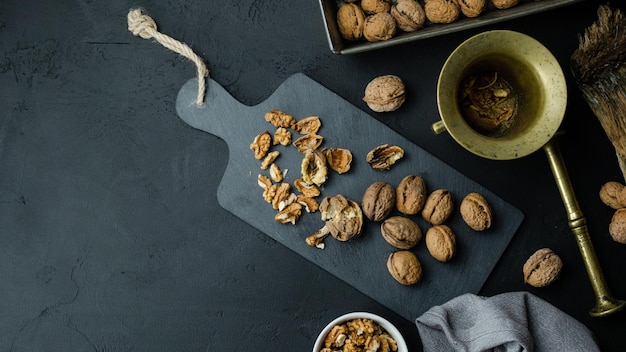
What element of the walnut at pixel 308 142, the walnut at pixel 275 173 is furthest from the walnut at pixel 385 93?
the walnut at pixel 275 173

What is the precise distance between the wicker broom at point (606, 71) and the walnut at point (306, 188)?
1.92 feet

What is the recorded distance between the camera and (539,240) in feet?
4.59

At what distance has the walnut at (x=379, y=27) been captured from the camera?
4.43 feet

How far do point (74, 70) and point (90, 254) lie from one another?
1.31 ft

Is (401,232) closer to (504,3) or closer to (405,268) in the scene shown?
(405,268)

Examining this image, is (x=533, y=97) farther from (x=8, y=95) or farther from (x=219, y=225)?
(x=8, y=95)

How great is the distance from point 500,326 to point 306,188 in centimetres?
46

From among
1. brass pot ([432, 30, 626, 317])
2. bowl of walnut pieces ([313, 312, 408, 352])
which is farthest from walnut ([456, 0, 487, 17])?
bowl of walnut pieces ([313, 312, 408, 352])

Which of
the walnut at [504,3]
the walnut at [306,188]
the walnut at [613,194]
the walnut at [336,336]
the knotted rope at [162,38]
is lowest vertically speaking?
the walnut at [336,336]

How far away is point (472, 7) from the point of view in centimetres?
134

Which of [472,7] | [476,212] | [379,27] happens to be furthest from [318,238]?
[472,7]

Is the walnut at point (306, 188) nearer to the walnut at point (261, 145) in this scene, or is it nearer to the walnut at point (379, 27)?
the walnut at point (261, 145)

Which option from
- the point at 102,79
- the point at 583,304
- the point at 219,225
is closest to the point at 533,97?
the point at 583,304

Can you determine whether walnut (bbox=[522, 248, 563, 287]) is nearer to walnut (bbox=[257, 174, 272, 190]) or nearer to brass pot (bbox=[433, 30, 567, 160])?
brass pot (bbox=[433, 30, 567, 160])
